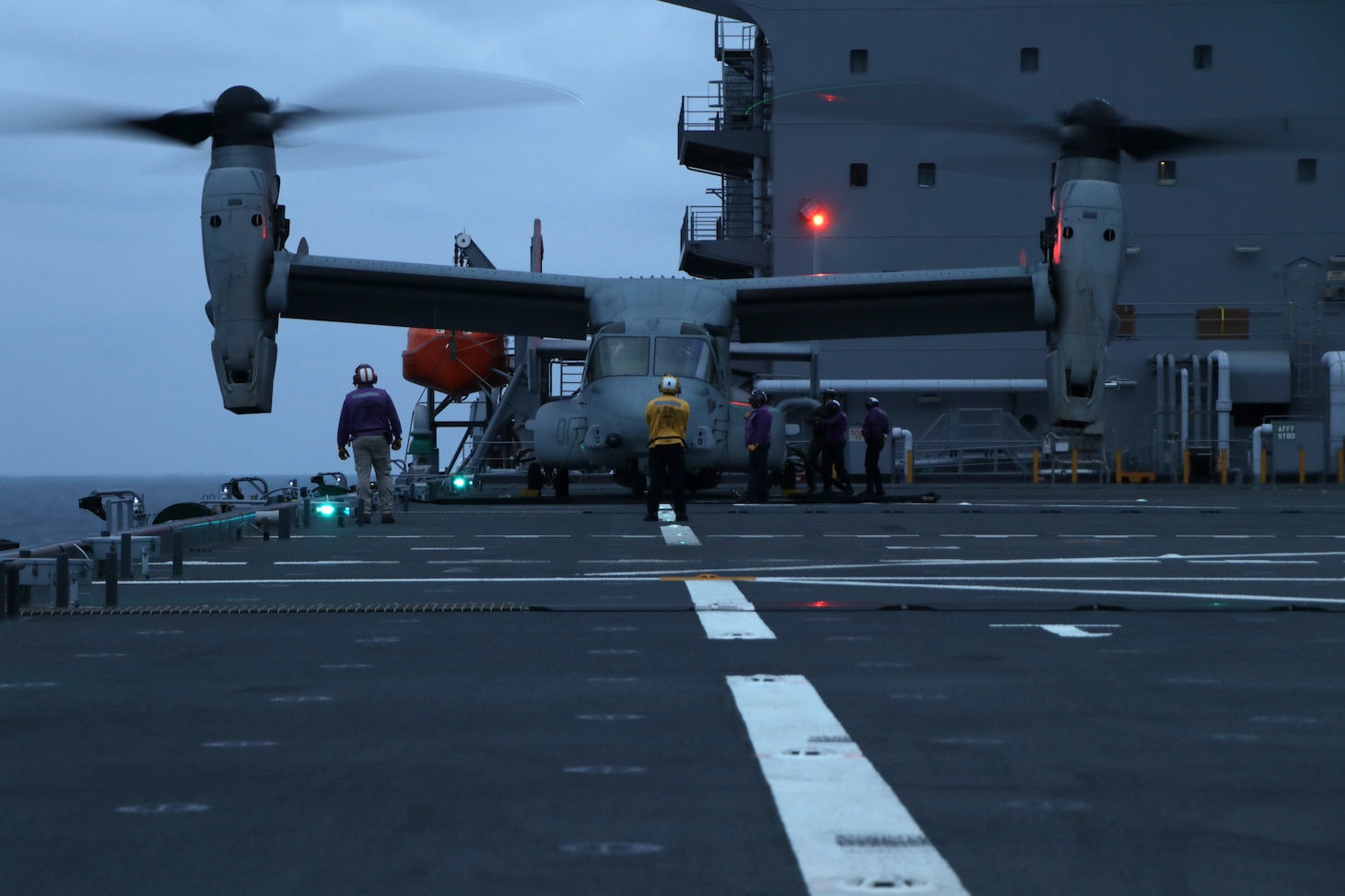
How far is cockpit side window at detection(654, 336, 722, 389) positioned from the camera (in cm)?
2288

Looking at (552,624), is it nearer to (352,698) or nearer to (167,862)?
(352,698)

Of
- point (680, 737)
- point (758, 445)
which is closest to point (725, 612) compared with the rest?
point (680, 737)

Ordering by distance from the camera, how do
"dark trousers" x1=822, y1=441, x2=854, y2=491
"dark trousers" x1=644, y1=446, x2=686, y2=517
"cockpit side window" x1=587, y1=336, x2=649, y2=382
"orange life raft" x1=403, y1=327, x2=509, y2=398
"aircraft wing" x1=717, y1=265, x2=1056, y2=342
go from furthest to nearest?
1. "orange life raft" x1=403, y1=327, x2=509, y2=398
2. "aircraft wing" x1=717, y1=265, x2=1056, y2=342
3. "dark trousers" x1=822, y1=441, x2=854, y2=491
4. "cockpit side window" x1=587, y1=336, x2=649, y2=382
5. "dark trousers" x1=644, y1=446, x2=686, y2=517

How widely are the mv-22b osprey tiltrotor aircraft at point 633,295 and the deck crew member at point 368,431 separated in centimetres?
460

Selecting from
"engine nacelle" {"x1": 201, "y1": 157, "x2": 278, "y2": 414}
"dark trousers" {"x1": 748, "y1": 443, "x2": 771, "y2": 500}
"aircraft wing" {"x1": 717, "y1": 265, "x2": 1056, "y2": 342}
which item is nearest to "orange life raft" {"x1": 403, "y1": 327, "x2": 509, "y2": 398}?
"aircraft wing" {"x1": 717, "y1": 265, "x2": 1056, "y2": 342}

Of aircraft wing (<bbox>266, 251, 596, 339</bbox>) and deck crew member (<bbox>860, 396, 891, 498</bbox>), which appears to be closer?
deck crew member (<bbox>860, 396, 891, 498</bbox>)

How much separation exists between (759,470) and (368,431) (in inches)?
267

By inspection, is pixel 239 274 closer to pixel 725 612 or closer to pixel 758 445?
pixel 758 445

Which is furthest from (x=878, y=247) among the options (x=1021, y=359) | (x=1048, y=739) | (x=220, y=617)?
(x=1048, y=739)

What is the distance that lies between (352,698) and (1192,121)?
42252mm

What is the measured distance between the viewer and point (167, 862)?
3.05 meters

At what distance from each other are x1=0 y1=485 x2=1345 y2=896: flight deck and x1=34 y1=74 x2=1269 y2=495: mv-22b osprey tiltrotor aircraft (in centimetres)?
1295

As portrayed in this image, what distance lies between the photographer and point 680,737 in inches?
173

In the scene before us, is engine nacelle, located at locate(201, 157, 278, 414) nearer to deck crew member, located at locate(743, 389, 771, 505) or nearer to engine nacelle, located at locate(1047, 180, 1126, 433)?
deck crew member, located at locate(743, 389, 771, 505)
